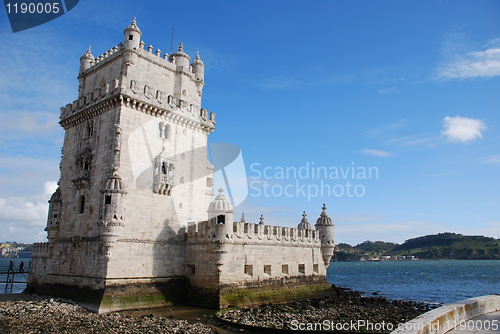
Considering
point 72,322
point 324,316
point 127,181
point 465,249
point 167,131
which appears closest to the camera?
point 72,322

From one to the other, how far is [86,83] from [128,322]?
71.4 feet

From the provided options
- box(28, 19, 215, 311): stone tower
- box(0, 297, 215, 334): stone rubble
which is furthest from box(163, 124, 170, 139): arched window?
box(0, 297, 215, 334): stone rubble

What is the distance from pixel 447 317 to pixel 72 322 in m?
19.7

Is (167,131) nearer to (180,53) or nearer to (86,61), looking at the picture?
(180,53)

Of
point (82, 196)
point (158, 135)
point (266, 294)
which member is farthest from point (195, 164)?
point (266, 294)

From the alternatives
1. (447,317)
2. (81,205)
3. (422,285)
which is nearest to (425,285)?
(422,285)

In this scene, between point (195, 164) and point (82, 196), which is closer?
point (82, 196)

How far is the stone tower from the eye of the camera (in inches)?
1058

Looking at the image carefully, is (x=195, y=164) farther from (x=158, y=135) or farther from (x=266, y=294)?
(x=266, y=294)

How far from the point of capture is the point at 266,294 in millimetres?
31250

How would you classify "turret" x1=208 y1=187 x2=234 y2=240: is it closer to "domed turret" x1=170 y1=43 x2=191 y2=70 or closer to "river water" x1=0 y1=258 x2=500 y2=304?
"domed turret" x1=170 y1=43 x2=191 y2=70

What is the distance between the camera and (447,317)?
1188cm

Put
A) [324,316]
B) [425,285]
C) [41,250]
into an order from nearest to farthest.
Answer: [324,316] < [41,250] < [425,285]

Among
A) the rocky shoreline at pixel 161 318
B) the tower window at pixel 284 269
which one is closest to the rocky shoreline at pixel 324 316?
the rocky shoreline at pixel 161 318
